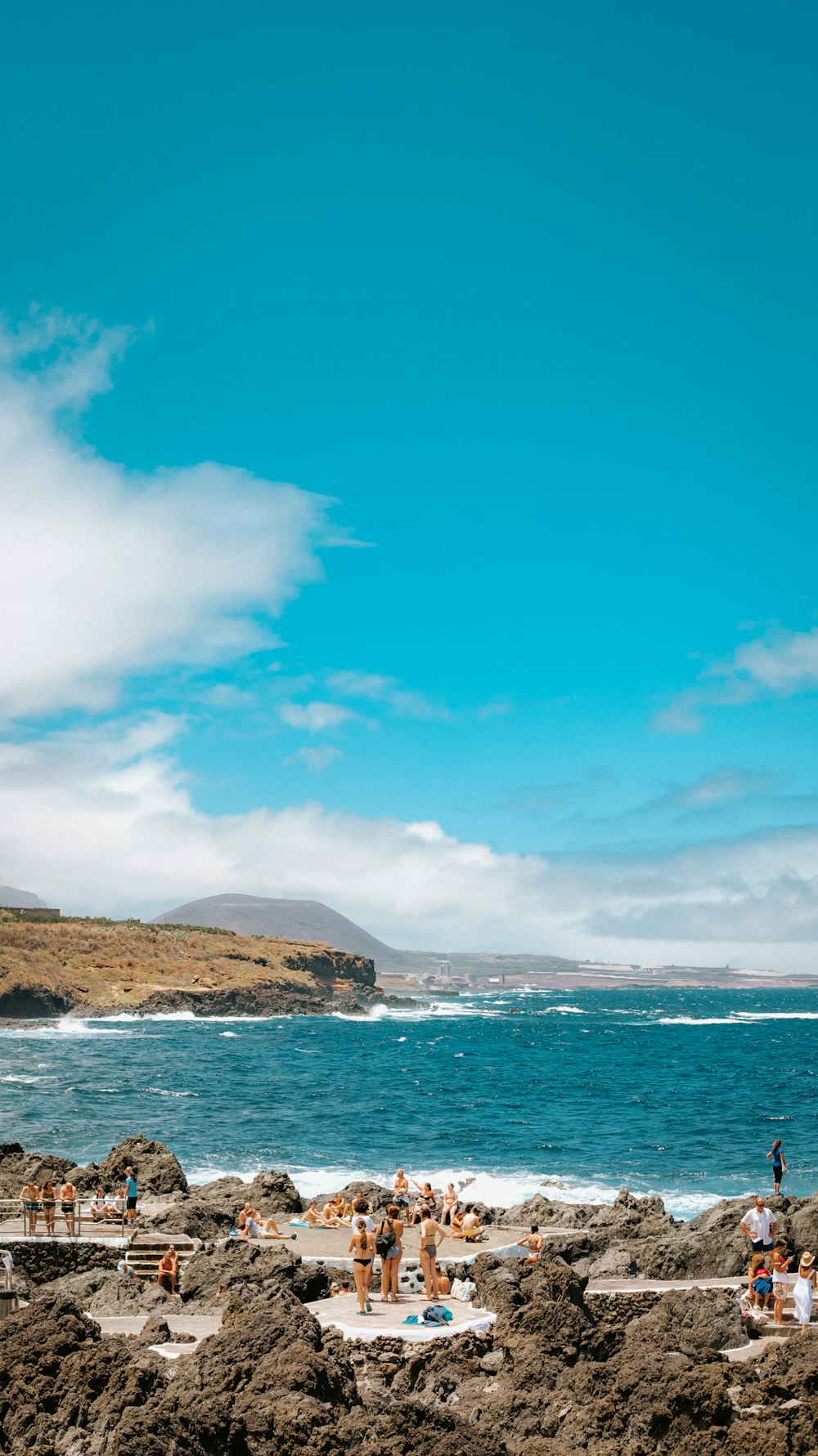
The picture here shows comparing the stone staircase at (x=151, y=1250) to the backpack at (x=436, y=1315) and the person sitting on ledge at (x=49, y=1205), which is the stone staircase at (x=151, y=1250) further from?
the backpack at (x=436, y=1315)

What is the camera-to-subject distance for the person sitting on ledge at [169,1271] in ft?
74.6

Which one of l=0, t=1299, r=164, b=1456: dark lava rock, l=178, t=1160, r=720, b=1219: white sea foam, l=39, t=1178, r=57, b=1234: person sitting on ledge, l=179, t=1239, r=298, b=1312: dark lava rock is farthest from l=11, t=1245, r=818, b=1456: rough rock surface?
l=178, t=1160, r=720, b=1219: white sea foam

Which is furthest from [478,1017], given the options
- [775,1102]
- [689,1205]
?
[689,1205]

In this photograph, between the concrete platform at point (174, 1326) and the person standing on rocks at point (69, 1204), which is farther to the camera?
the person standing on rocks at point (69, 1204)

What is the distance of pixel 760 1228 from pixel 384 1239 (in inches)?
315

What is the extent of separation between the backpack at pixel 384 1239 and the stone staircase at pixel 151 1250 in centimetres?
739

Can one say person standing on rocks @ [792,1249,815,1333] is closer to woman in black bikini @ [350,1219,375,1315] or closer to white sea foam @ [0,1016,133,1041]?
woman in black bikini @ [350,1219,375,1315]

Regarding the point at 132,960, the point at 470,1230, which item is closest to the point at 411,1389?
the point at 470,1230

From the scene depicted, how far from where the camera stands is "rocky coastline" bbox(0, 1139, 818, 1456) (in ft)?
38.7

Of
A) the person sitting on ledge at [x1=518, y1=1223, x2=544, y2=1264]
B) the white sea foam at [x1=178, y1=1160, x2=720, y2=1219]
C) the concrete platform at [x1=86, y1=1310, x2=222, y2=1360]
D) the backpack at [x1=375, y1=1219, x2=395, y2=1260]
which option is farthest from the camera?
the white sea foam at [x1=178, y1=1160, x2=720, y2=1219]

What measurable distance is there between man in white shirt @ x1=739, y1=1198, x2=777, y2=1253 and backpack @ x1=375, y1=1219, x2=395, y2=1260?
7.69 meters

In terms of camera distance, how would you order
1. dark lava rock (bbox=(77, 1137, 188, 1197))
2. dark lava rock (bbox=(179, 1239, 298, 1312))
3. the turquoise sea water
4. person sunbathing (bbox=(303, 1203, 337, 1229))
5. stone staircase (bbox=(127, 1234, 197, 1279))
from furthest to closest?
the turquoise sea water
dark lava rock (bbox=(77, 1137, 188, 1197))
person sunbathing (bbox=(303, 1203, 337, 1229))
stone staircase (bbox=(127, 1234, 197, 1279))
dark lava rock (bbox=(179, 1239, 298, 1312))

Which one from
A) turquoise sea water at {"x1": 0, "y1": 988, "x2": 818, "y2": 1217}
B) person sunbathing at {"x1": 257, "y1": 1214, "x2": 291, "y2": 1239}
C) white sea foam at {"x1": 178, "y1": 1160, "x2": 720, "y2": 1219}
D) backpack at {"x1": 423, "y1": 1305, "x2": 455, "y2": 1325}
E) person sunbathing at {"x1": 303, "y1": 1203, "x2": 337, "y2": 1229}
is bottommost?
turquoise sea water at {"x1": 0, "y1": 988, "x2": 818, "y2": 1217}

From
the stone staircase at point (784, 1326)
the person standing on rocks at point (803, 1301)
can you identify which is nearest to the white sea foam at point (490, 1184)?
the stone staircase at point (784, 1326)
